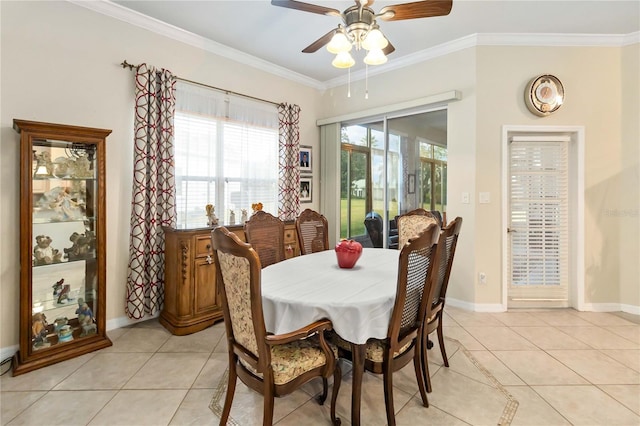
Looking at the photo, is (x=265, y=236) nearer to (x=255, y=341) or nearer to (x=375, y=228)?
(x=255, y=341)

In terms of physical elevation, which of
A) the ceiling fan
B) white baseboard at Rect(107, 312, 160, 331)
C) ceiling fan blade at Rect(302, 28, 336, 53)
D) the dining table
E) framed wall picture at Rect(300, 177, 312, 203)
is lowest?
white baseboard at Rect(107, 312, 160, 331)

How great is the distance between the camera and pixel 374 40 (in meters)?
2.04

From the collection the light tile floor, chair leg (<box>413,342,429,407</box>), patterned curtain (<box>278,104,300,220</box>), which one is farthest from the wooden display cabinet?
chair leg (<box>413,342,429,407</box>)

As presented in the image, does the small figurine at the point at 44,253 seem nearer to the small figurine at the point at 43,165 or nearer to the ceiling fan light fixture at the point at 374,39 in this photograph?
the small figurine at the point at 43,165

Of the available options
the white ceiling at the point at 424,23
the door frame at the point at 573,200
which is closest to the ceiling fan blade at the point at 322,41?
the white ceiling at the point at 424,23

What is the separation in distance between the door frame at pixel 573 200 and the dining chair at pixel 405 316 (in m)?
2.20

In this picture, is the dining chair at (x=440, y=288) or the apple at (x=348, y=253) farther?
the apple at (x=348, y=253)

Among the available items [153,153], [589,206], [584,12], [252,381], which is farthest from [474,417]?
[584,12]

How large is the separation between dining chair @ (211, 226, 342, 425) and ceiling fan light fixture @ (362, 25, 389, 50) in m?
1.55

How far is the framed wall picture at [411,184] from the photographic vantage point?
13.3 feet

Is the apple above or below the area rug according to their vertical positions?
above

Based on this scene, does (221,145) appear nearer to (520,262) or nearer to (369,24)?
(369,24)

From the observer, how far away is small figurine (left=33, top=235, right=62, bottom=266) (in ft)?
7.78

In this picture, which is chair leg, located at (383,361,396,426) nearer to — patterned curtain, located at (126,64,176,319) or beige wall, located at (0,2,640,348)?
beige wall, located at (0,2,640,348)
